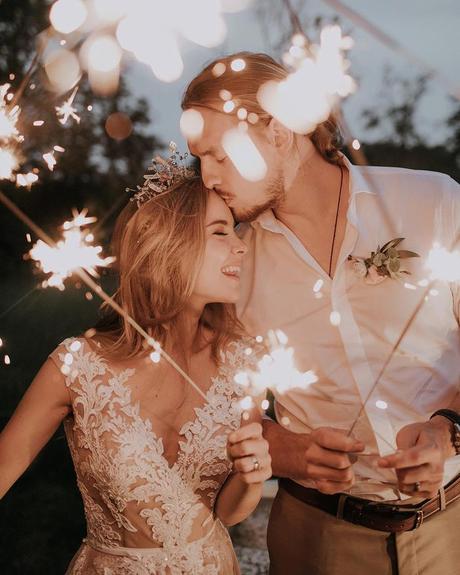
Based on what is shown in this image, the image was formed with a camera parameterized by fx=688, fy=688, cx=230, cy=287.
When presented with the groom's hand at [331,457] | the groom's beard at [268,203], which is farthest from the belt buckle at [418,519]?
the groom's beard at [268,203]

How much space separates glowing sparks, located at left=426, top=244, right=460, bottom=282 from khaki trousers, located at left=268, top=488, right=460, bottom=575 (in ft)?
2.76

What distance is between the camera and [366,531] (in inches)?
98.4

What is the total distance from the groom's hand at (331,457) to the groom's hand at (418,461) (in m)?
0.12

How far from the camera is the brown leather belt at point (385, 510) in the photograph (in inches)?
95.9

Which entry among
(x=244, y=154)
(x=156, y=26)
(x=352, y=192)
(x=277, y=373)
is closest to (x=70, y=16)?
(x=156, y=26)

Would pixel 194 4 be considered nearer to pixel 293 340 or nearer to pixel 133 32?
pixel 133 32

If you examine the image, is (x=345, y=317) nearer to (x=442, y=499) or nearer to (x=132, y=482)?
(x=442, y=499)

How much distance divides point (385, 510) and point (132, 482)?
91cm

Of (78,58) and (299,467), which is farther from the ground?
(78,58)

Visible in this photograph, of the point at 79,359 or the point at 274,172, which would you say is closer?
the point at 79,359

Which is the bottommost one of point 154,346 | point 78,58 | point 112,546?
point 112,546

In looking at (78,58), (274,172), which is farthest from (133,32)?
(274,172)

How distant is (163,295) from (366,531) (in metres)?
1.15

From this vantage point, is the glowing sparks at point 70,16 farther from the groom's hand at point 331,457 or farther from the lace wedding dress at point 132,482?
the groom's hand at point 331,457
